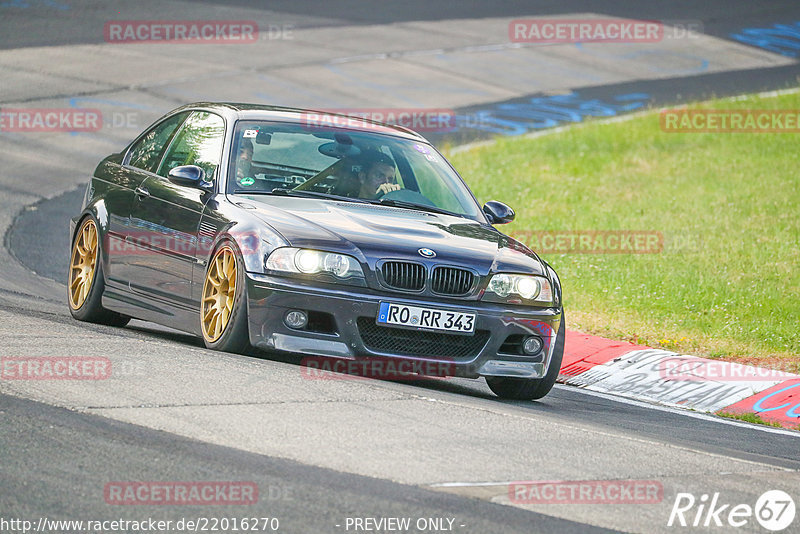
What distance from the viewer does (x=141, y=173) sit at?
954 cm

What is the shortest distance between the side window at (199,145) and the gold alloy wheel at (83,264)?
81 centimetres

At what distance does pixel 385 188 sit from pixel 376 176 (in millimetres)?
100

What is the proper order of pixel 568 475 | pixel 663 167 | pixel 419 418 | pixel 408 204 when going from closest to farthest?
pixel 568 475 < pixel 419 418 < pixel 408 204 < pixel 663 167

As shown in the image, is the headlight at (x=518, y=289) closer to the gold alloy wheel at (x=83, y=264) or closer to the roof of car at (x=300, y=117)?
the roof of car at (x=300, y=117)

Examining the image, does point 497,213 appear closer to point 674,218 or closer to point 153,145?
point 153,145

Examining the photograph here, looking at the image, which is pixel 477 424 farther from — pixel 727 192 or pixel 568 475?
pixel 727 192

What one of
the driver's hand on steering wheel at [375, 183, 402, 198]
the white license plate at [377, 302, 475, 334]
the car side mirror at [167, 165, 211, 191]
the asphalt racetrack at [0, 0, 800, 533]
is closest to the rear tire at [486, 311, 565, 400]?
the asphalt racetrack at [0, 0, 800, 533]

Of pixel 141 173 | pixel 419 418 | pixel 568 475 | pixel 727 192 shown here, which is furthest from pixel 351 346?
pixel 727 192

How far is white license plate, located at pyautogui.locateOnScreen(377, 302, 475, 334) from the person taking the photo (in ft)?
25.0

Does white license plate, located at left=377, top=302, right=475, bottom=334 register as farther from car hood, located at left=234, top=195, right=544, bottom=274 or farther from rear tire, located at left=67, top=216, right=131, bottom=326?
rear tire, located at left=67, top=216, right=131, bottom=326

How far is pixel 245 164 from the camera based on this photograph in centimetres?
870

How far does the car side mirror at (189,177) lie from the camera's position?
8484 mm

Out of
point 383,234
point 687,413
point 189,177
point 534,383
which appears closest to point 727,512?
point 534,383

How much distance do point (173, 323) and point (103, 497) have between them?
3.80m
